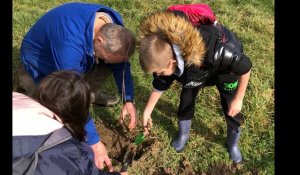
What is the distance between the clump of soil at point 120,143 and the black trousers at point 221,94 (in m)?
0.48

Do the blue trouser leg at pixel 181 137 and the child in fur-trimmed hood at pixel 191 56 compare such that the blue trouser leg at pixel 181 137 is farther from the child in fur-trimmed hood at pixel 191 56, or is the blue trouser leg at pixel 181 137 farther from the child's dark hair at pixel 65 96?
A: the child's dark hair at pixel 65 96

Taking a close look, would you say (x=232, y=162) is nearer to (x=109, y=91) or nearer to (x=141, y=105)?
(x=141, y=105)

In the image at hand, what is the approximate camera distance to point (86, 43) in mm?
2654

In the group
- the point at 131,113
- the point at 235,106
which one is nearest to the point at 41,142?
the point at 131,113

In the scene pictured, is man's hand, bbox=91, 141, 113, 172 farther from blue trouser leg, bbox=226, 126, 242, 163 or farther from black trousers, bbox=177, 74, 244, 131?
blue trouser leg, bbox=226, 126, 242, 163

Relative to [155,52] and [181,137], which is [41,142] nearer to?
[155,52]

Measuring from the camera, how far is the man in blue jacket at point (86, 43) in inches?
101

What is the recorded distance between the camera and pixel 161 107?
3678 mm

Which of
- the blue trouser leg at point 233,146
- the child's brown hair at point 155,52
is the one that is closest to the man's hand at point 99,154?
the child's brown hair at point 155,52

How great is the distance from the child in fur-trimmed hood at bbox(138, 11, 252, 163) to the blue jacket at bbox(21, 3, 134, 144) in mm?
488

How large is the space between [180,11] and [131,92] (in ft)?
3.41

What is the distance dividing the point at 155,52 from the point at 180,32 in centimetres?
19

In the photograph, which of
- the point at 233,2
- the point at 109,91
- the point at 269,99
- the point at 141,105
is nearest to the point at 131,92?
the point at 141,105

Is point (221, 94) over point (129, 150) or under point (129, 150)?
over
